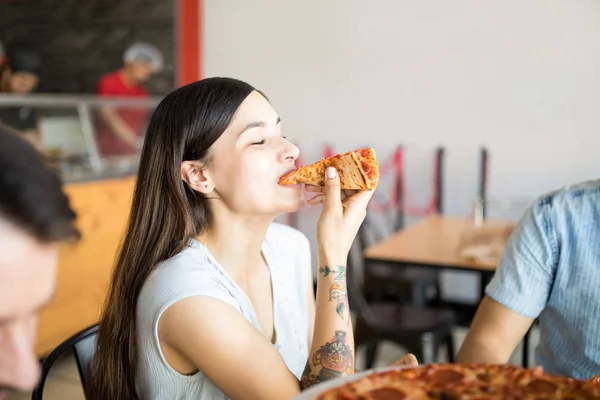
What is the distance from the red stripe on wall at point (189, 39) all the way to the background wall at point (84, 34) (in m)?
0.07

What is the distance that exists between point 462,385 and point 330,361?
40 cm

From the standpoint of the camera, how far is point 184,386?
1.43 metres

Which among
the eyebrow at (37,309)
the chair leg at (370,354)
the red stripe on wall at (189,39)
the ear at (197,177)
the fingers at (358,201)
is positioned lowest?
the chair leg at (370,354)

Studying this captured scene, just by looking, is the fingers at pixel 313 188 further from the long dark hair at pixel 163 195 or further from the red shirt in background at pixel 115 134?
the red shirt in background at pixel 115 134

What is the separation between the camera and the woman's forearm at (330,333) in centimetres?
140

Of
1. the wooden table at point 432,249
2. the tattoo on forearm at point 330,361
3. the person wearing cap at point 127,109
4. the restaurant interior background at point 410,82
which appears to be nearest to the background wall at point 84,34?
the restaurant interior background at point 410,82

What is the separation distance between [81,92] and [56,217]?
21.4 feet

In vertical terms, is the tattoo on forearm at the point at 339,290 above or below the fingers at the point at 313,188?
below

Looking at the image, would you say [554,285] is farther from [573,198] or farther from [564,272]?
[573,198]

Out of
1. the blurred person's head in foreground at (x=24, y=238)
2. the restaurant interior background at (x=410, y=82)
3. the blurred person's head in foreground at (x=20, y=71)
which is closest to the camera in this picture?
the blurred person's head in foreground at (x=24, y=238)

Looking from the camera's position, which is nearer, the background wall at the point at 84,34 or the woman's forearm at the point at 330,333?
the woman's forearm at the point at 330,333

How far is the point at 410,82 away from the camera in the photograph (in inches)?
202

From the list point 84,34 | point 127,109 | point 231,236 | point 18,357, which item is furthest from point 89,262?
point 18,357

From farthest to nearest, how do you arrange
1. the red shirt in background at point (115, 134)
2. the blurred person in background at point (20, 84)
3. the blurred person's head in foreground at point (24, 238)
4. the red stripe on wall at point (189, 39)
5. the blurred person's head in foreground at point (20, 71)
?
the red stripe on wall at point (189, 39) → the blurred person's head in foreground at point (20, 71) → the red shirt in background at point (115, 134) → the blurred person in background at point (20, 84) → the blurred person's head in foreground at point (24, 238)
